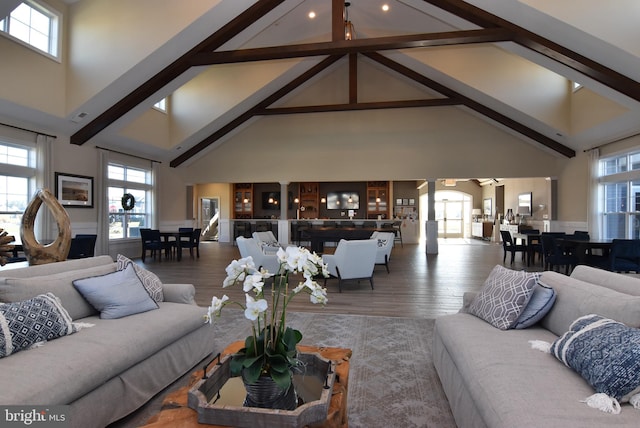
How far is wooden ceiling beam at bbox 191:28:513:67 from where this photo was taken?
19.0 feet

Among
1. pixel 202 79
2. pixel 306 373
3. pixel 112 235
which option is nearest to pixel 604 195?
pixel 306 373

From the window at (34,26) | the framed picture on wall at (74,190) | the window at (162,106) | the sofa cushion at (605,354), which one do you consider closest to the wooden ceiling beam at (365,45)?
the window at (34,26)

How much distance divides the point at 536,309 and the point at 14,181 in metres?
8.16

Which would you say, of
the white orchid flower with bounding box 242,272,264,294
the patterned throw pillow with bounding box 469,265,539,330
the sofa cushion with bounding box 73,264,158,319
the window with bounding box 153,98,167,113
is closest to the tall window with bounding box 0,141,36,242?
the window with bounding box 153,98,167,113

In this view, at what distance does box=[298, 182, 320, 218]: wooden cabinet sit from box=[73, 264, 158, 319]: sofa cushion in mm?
12300

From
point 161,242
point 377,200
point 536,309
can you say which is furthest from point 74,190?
point 377,200

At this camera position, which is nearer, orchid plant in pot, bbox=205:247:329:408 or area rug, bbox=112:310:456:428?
orchid plant in pot, bbox=205:247:329:408

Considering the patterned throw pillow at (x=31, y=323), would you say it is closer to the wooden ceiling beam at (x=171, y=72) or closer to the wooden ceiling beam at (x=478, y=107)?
the wooden ceiling beam at (x=171, y=72)

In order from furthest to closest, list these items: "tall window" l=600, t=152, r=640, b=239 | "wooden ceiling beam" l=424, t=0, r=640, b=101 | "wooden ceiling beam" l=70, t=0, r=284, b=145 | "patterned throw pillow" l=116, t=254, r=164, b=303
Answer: "tall window" l=600, t=152, r=640, b=239, "wooden ceiling beam" l=70, t=0, r=284, b=145, "wooden ceiling beam" l=424, t=0, r=640, b=101, "patterned throw pillow" l=116, t=254, r=164, b=303

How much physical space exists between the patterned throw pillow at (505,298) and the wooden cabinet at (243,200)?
43.8ft

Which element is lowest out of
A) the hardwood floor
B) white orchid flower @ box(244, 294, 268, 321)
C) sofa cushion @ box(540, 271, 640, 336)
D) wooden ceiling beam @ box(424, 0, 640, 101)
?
the hardwood floor

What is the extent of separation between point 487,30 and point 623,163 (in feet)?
14.6

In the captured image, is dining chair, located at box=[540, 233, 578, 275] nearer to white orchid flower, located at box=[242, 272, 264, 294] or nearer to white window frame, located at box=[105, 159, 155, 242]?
white orchid flower, located at box=[242, 272, 264, 294]

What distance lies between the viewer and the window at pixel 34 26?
5.64 meters
